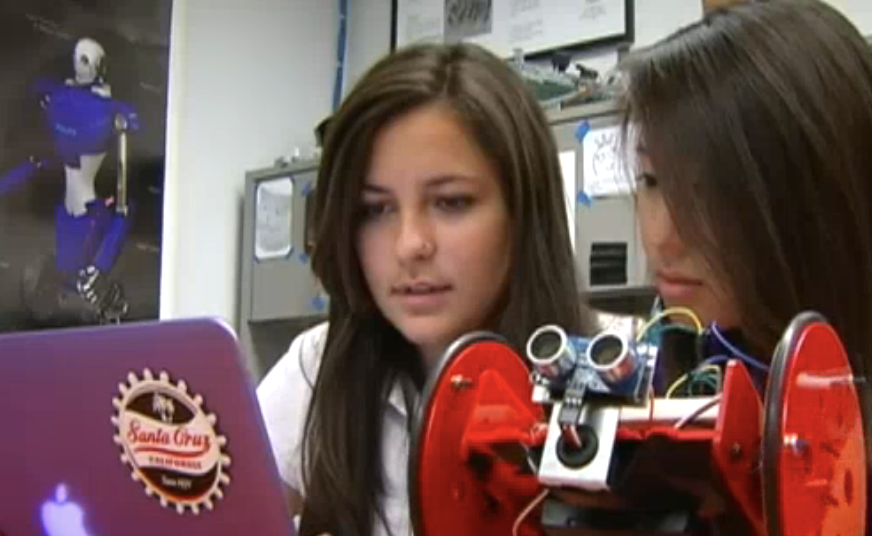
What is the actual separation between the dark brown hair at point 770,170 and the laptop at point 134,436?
12.5 inches

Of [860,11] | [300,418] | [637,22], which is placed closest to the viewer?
[300,418]

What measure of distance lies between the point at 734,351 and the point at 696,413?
6.1 inches

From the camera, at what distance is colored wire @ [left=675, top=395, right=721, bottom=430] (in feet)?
1.81

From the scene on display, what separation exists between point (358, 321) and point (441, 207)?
0.15m

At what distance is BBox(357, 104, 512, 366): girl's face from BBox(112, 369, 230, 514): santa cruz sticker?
0.33 m

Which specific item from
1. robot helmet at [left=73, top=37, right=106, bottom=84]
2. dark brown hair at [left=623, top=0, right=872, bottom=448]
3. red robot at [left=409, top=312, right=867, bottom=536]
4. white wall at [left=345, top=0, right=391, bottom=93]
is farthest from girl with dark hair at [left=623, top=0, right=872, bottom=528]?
white wall at [left=345, top=0, right=391, bottom=93]

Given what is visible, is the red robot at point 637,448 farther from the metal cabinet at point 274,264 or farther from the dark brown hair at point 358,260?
the metal cabinet at point 274,264

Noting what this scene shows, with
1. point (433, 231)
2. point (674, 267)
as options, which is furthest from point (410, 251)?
point (674, 267)

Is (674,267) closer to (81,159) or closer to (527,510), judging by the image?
(527,510)

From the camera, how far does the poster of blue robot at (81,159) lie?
85.7 inches

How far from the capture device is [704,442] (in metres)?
0.54

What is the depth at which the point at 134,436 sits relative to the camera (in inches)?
28.5

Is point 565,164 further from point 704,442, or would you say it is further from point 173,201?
point 704,442

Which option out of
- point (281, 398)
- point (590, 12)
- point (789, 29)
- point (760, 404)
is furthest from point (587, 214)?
point (760, 404)
